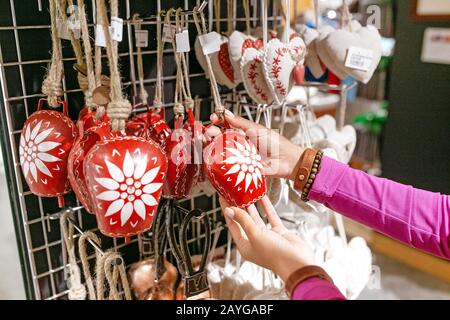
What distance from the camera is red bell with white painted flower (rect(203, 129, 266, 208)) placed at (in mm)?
725

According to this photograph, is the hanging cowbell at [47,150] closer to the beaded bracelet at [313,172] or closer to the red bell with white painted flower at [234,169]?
the red bell with white painted flower at [234,169]

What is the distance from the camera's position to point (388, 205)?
0.86 meters

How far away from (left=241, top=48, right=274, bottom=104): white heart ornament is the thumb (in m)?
0.28

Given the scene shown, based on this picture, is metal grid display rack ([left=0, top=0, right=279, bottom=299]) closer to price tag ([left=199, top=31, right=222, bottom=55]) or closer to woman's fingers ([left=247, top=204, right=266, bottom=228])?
price tag ([left=199, top=31, right=222, bottom=55])

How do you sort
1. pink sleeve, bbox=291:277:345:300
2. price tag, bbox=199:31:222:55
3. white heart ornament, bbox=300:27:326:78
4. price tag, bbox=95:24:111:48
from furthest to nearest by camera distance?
1. white heart ornament, bbox=300:27:326:78
2. price tag, bbox=199:31:222:55
3. price tag, bbox=95:24:111:48
4. pink sleeve, bbox=291:277:345:300

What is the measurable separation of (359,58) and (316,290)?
1.86 feet

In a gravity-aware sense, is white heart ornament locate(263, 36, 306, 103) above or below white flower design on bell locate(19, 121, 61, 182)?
above

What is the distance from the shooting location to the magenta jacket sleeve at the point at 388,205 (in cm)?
83

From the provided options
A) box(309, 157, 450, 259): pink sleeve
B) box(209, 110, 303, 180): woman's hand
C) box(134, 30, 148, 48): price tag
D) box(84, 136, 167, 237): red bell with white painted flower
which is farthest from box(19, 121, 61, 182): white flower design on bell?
box(309, 157, 450, 259): pink sleeve

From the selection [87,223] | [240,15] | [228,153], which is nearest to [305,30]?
[240,15]

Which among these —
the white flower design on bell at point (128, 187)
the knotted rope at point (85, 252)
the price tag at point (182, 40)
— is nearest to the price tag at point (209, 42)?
the price tag at point (182, 40)

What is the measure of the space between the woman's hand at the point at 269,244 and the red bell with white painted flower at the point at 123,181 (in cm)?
13

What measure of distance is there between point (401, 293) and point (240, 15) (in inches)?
48.5
